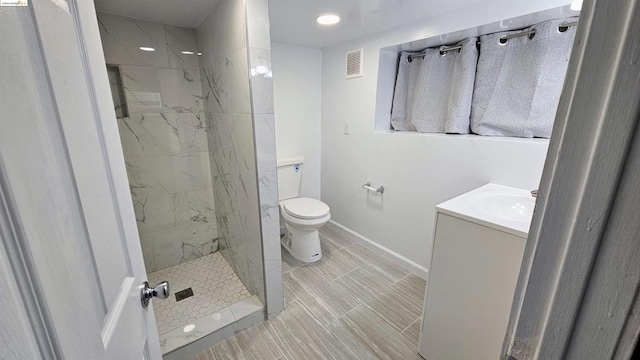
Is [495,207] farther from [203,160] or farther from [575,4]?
[203,160]

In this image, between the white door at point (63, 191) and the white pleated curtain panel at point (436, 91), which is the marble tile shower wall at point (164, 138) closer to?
the white door at point (63, 191)

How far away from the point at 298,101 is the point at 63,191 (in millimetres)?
2413

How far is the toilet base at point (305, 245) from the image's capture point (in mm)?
2299

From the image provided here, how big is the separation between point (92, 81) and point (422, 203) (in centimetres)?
201

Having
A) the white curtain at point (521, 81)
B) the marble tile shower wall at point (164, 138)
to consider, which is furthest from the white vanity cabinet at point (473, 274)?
the marble tile shower wall at point (164, 138)

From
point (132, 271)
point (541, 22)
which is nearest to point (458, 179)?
point (541, 22)

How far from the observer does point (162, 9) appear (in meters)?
1.59

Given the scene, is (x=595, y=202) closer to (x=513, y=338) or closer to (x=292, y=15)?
(x=513, y=338)

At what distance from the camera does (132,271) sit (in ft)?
2.20

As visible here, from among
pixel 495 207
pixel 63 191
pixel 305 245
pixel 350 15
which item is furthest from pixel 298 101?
pixel 63 191

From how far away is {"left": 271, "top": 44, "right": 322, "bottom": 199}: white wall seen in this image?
2.50 m

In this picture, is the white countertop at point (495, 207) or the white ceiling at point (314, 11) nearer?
the white countertop at point (495, 207)

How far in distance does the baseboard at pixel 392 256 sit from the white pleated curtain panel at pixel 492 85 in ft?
3.62

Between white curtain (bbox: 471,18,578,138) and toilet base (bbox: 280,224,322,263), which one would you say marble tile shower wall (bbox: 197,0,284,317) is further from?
white curtain (bbox: 471,18,578,138)
